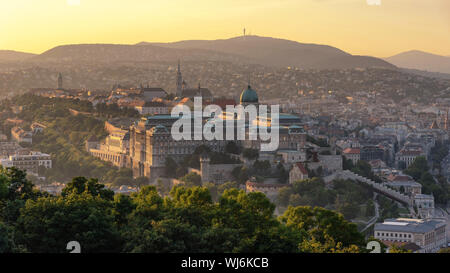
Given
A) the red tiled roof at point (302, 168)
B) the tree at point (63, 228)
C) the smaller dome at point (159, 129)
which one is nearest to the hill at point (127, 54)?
the smaller dome at point (159, 129)

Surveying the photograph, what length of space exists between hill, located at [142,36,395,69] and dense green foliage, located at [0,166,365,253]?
112 metres

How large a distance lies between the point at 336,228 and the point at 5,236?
6.48m

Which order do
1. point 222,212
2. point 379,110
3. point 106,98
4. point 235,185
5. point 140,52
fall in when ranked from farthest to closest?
point 140,52, point 379,110, point 106,98, point 235,185, point 222,212

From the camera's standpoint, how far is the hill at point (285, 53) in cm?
12988

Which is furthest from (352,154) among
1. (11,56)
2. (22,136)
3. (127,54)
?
(127,54)

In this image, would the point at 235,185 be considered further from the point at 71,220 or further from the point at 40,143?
the point at 71,220

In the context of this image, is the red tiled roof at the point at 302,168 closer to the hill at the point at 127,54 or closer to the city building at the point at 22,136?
the city building at the point at 22,136

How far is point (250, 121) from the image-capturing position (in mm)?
40219

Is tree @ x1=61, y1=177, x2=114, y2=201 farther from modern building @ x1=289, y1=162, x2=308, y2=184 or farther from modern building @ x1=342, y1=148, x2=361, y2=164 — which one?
modern building @ x1=342, y1=148, x2=361, y2=164

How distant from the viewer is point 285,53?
446 ft

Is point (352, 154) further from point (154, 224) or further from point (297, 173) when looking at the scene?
point (154, 224)

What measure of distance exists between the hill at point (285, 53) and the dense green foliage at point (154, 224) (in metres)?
112

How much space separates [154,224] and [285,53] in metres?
124
